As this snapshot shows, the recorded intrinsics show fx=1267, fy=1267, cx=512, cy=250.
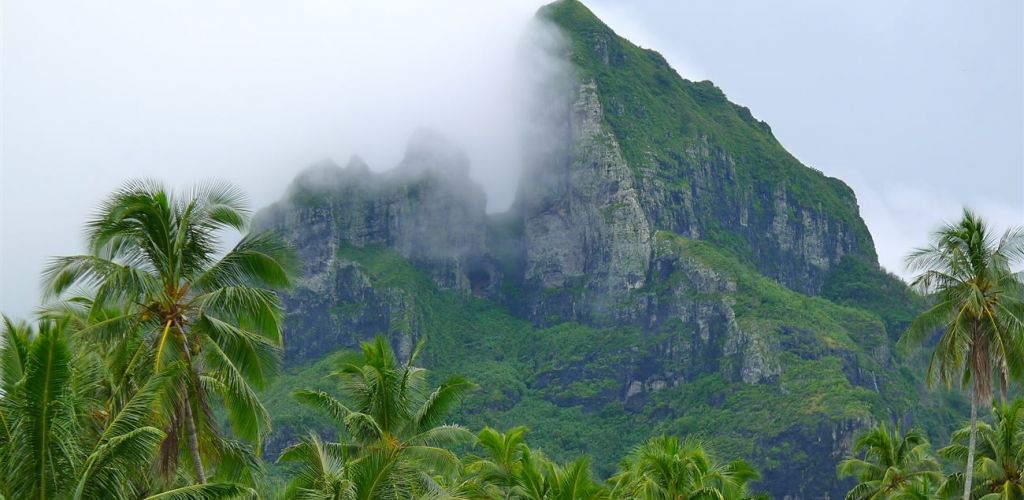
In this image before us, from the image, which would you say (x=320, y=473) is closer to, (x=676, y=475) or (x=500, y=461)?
(x=676, y=475)

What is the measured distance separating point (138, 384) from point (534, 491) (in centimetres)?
1423

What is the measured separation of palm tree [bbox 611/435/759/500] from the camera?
36844 mm

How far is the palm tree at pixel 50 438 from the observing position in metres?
19.2

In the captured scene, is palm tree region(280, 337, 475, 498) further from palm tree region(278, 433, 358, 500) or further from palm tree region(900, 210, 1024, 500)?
palm tree region(900, 210, 1024, 500)

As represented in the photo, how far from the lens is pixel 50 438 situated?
19.6 meters

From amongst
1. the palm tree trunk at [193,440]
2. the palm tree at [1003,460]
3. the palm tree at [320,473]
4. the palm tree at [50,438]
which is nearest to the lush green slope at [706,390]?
the palm tree at [1003,460]

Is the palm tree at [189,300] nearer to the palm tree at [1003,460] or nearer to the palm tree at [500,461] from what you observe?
the palm tree at [500,461]

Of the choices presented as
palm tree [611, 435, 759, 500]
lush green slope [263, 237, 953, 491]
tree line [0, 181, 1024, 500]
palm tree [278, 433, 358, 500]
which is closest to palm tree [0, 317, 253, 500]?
tree line [0, 181, 1024, 500]

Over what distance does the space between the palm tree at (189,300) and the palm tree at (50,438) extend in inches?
151

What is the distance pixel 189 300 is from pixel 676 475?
16721 mm

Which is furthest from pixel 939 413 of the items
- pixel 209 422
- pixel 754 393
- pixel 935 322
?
pixel 209 422

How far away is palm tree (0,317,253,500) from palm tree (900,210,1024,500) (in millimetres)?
24628

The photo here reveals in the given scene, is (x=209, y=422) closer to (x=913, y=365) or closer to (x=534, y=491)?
(x=534, y=491)

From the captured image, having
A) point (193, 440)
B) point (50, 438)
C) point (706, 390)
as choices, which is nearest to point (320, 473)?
point (193, 440)
